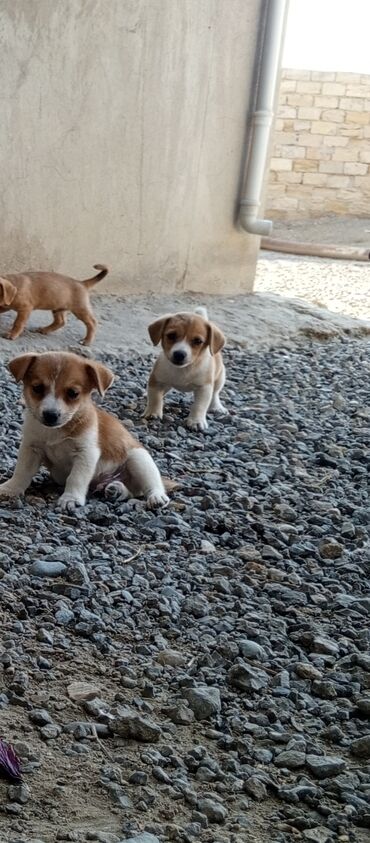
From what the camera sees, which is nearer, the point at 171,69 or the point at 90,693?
the point at 90,693

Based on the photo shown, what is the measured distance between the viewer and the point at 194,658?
3.34 metres

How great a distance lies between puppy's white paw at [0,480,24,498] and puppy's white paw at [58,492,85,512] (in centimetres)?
22

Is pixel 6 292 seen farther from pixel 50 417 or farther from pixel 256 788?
pixel 256 788

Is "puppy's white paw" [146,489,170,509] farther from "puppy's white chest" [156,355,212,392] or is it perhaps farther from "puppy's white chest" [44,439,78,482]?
"puppy's white chest" [156,355,212,392]

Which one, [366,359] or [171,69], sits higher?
[171,69]

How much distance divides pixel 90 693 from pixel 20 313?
510 centimetres

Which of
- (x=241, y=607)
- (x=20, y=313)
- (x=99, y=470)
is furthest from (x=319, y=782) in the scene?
(x=20, y=313)

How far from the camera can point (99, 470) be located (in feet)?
15.6

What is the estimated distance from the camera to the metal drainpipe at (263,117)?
10102mm

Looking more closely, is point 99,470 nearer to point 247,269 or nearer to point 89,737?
point 89,737

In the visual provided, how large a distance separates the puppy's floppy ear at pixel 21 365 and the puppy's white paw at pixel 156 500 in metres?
0.86

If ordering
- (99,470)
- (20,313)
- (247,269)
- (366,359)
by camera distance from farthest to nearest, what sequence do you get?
(247,269) < (366,359) < (20,313) < (99,470)

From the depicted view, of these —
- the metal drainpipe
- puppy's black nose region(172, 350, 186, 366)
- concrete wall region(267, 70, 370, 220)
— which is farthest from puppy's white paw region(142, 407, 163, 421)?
concrete wall region(267, 70, 370, 220)

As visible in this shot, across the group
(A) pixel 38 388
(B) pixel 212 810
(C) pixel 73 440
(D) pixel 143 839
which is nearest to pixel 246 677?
(B) pixel 212 810
